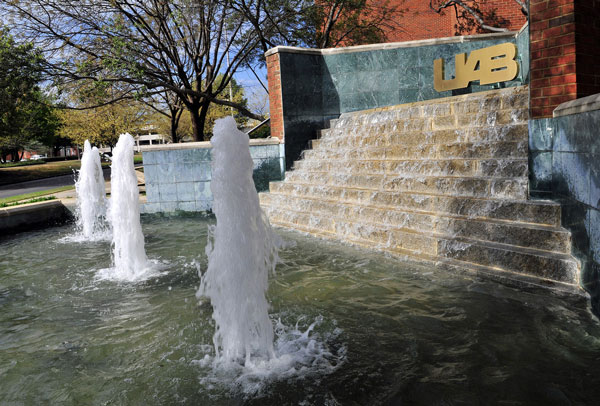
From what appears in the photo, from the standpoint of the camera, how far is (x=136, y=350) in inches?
138

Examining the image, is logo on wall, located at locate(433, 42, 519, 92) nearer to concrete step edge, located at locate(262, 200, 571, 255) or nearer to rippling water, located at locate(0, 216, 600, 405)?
concrete step edge, located at locate(262, 200, 571, 255)

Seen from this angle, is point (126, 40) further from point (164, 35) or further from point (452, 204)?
point (452, 204)

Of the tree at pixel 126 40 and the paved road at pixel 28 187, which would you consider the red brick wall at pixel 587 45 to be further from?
the paved road at pixel 28 187

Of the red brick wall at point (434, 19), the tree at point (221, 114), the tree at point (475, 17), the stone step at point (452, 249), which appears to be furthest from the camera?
the tree at point (221, 114)

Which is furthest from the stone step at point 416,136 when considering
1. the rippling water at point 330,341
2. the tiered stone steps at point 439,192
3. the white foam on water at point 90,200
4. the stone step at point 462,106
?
the white foam on water at point 90,200

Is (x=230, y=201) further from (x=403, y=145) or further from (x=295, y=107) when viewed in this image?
(x=295, y=107)

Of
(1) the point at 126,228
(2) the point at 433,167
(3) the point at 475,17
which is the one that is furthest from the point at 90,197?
(3) the point at 475,17

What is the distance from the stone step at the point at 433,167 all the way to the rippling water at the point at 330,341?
169 centimetres

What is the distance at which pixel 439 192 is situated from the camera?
616 cm

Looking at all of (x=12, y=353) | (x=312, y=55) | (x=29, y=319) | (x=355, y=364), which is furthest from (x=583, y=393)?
(x=312, y=55)

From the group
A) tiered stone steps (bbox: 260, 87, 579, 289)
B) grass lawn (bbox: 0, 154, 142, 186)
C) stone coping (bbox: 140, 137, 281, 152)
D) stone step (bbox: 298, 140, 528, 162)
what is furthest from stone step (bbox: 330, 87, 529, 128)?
grass lawn (bbox: 0, 154, 142, 186)

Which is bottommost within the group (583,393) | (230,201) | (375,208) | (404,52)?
(583,393)

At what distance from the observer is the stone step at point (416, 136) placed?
6.26 meters

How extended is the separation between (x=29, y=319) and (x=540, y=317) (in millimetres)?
4725
